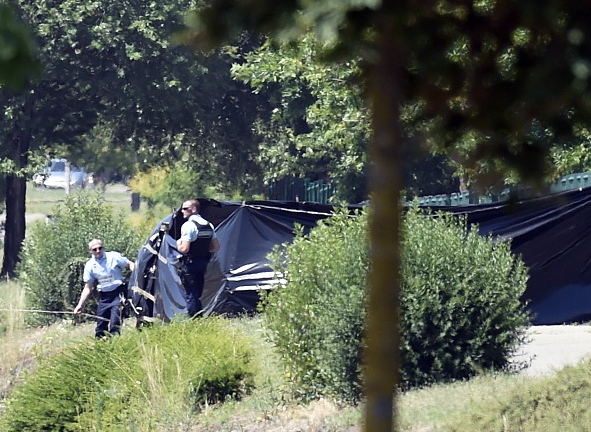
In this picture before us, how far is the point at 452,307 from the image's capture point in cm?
776

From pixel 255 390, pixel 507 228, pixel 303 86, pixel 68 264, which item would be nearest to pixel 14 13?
pixel 255 390

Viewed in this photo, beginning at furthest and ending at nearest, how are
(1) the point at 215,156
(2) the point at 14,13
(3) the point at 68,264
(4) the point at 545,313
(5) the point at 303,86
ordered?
(1) the point at 215,156, (5) the point at 303,86, (3) the point at 68,264, (4) the point at 545,313, (2) the point at 14,13

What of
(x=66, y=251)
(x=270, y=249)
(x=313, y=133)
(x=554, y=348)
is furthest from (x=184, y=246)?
(x=313, y=133)

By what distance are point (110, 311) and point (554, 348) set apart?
546cm

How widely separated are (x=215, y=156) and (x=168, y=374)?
747 inches

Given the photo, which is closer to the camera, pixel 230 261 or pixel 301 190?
pixel 230 261

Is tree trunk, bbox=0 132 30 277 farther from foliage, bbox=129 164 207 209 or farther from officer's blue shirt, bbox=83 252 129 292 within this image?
officer's blue shirt, bbox=83 252 129 292

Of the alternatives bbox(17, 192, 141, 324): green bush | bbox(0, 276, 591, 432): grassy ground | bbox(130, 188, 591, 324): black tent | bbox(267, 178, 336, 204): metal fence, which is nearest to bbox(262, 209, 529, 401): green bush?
bbox(0, 276, 591, 432): grassy ground

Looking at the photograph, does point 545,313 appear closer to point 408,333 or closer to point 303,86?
point 408,333

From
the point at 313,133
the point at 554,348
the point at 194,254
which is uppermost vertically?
the point at 313,133

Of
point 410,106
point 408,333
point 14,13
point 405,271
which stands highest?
point 14,13

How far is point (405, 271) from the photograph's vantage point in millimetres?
7672

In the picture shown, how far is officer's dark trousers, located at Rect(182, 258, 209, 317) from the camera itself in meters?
11.9

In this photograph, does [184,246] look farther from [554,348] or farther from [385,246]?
[385,246]
